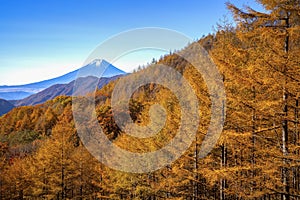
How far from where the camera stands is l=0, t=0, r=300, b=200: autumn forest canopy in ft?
25.9

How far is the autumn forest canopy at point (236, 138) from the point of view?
790 cm

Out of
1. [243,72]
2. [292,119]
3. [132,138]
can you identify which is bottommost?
[132,138]

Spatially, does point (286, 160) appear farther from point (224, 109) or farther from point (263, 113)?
point (224, 109)

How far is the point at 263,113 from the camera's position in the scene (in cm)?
801

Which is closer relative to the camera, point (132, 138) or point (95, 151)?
point (132, 138)

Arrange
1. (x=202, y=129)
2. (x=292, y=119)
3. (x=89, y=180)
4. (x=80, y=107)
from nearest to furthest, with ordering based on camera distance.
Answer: (x=292, y=119) → (x=202, y=129) → (x=89, y=180) → (x=80, y=107)

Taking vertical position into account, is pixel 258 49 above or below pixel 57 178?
above

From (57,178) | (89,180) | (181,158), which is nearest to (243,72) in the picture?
(181,158)

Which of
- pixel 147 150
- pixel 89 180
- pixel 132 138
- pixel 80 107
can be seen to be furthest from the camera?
pixel 80 107

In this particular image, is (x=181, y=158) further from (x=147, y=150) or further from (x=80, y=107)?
(x=80, y=107)

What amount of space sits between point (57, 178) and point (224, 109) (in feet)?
53.2

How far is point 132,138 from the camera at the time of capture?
66.2ft

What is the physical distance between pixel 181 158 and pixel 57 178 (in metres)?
12.4

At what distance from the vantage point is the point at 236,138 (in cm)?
909
